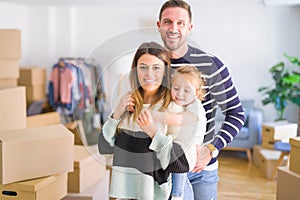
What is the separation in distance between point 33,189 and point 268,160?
2.69 metres

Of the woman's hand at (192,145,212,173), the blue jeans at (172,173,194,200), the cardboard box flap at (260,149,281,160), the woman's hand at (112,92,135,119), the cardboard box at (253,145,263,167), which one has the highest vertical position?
the woman's hand at (112,92,135,119)

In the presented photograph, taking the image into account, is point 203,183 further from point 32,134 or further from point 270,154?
point 270,154

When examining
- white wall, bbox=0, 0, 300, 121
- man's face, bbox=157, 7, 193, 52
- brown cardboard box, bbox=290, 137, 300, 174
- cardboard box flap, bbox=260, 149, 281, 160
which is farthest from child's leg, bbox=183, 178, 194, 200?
white wall, bbox=0, 0, 300, 121

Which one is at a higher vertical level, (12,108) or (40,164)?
(12,108)

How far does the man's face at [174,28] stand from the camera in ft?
3.90

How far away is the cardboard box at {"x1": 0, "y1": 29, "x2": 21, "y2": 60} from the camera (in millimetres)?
3379

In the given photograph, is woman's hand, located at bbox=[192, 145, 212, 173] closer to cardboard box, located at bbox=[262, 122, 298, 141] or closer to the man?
the man

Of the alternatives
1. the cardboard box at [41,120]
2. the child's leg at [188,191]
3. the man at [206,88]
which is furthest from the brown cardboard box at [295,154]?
the cardboard box at [41,120]

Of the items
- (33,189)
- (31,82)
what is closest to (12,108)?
(33,189)

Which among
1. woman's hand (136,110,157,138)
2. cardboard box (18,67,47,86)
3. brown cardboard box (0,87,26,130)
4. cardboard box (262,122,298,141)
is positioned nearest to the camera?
woman's hand (136,110,157,138)

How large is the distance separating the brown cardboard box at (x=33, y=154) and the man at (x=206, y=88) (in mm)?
969

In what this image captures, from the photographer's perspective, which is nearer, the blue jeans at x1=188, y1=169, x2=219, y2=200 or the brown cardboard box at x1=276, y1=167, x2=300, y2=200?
the blue jeans at x1=188, y1=169, x2=219, y2=200

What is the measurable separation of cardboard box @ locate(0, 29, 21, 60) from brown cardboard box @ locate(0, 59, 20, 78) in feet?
0.14

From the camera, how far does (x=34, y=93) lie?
4848 millimetres
